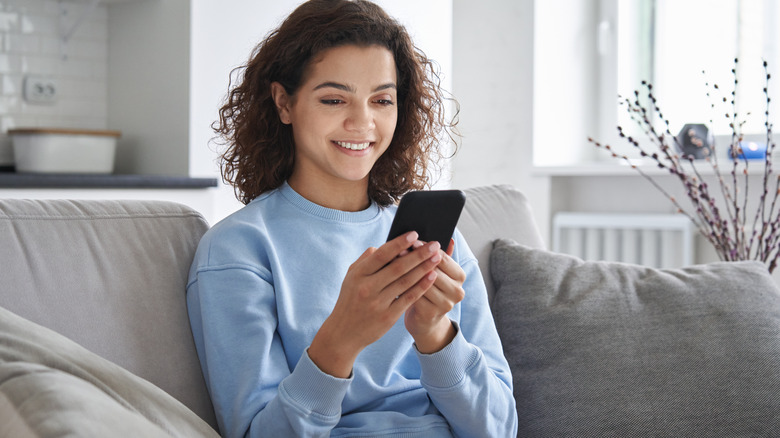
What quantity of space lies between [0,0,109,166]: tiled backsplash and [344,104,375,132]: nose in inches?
77.5

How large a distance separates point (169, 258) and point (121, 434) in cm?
52

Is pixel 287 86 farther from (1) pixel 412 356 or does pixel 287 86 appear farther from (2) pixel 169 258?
(1) pixel 412 356

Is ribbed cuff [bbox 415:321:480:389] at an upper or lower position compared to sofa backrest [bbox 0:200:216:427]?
lower

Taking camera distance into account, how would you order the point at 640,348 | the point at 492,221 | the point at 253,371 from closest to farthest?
the point at 253,371 < the point at 640,348 < the point at 492,221

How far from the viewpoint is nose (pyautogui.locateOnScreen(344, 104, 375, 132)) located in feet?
3.95

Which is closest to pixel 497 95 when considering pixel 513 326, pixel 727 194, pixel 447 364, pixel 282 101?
pixel 727 194

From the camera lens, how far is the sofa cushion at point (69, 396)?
2.34 feet

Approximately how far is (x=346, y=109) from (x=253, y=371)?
1.33 ft

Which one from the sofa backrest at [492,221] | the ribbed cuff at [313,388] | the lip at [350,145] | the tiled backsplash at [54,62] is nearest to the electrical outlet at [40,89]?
the tiled backsplash at [54,62]

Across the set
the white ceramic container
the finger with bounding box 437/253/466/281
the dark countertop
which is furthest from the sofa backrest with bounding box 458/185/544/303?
the white ceramic container

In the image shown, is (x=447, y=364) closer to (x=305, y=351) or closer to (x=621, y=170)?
(x=305, y=351)

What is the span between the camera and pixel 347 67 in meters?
1.22

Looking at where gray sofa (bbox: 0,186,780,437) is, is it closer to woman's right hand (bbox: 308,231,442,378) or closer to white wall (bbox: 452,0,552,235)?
woman's right hand (bbox: 308,231,442,378)

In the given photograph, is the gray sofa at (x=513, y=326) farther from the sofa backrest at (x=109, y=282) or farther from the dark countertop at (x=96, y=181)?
the dark countertop at (x=96, y=181)
